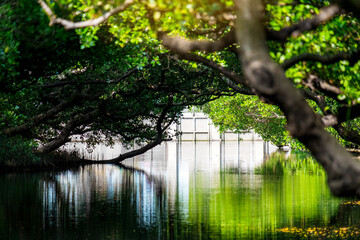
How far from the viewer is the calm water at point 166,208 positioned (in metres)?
13.5

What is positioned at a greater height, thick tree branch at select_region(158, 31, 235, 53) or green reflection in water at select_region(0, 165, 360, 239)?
thick tree branch at select_region(158, 31, 235, 53)

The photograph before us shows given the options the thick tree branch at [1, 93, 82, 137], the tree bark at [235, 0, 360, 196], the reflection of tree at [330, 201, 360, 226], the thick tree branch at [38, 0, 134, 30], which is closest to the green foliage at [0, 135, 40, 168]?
the thick tree branch at [1, 93, 82, 137]

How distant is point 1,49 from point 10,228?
4.57m

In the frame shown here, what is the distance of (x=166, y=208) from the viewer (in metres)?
17.8

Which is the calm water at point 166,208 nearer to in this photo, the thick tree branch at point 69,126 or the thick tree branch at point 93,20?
the thick tree branch at point 69,126

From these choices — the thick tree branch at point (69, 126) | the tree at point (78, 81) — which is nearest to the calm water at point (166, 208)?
the tree at point (78, 81)

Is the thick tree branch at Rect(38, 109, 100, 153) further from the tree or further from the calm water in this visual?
the calm water

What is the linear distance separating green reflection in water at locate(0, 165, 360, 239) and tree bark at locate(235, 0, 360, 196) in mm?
7104

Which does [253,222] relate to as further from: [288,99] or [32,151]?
[32,151]

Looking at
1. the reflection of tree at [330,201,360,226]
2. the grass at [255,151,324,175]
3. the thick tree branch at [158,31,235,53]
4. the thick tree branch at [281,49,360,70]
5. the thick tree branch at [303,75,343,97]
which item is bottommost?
the reflection of tree at [330,201,360,226]

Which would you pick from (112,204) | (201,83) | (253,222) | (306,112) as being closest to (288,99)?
(306,112)

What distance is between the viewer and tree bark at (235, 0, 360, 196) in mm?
5656

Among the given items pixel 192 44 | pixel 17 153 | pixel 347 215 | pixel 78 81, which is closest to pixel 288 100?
pixel 192 44

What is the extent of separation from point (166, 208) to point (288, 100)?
40.7ft
